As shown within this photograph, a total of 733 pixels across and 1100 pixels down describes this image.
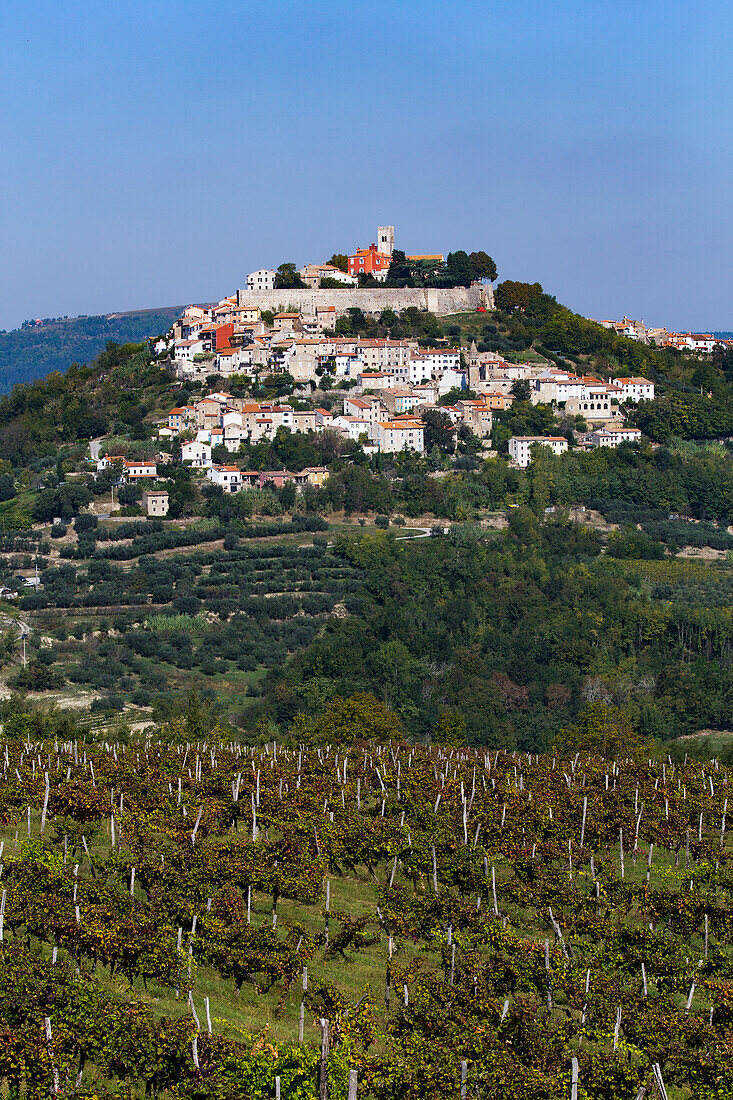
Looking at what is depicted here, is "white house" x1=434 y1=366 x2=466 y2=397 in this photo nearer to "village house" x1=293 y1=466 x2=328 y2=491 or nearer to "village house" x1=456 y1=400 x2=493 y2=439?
"village house" x1=456 y1=400 x2=493 y2=439

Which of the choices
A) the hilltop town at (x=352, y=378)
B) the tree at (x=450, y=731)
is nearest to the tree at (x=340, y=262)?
the hilltop town at (x=352, y=378)

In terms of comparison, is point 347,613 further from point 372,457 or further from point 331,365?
point 331,365

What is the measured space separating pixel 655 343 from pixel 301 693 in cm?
5081

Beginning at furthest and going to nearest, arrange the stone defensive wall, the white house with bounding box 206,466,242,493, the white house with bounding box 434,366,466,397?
the stone defensive wall < the white house with bounding box 434,366,466,397 < the white house with bounding box 206,466,242,493

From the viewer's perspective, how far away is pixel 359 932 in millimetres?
13109

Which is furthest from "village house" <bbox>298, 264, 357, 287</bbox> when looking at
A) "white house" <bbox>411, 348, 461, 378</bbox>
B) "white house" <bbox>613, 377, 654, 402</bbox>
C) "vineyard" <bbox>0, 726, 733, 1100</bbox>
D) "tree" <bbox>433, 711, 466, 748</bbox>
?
"vineyard" <bbox>0, 726, 733, 1100</bbox>

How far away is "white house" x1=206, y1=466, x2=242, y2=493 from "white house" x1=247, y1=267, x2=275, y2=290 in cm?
1994

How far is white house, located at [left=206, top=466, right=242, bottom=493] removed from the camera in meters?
59.1

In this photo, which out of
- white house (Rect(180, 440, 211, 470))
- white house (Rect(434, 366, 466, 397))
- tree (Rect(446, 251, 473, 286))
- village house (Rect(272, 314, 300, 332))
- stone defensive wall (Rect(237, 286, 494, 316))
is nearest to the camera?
white house (Rect(180, 440, 211, 470))

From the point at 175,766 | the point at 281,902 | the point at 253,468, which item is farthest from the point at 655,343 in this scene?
the point at 281,902

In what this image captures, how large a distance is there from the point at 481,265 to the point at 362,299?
29.2 ft

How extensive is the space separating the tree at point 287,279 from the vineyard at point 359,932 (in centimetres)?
5754

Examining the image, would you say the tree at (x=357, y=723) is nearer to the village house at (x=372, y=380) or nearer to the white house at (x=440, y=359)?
the village house at (x=372, y=380)

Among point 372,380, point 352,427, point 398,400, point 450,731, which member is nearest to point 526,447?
point 398,400
